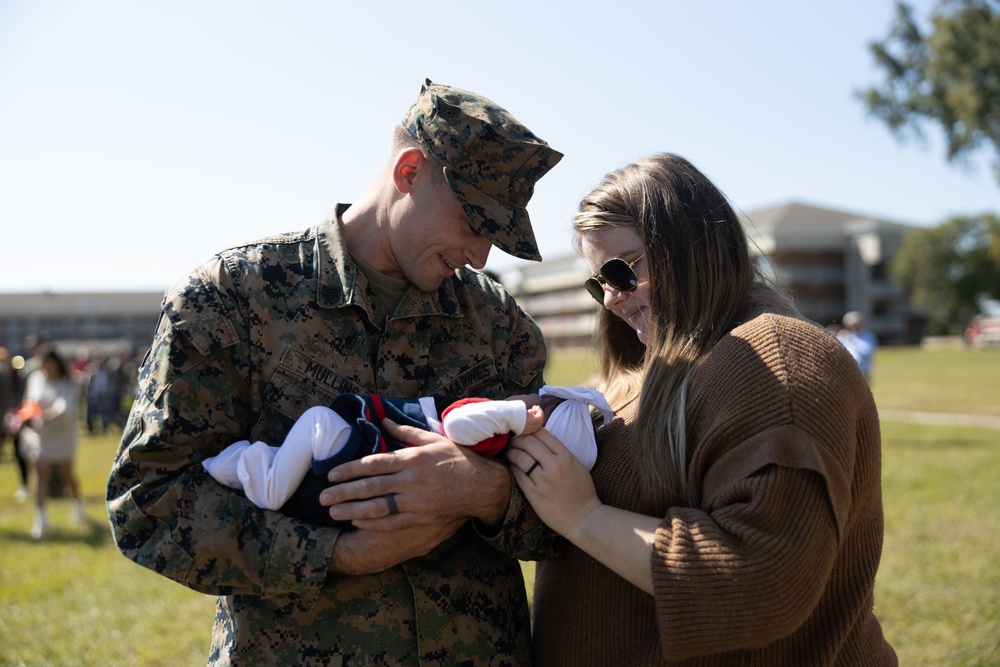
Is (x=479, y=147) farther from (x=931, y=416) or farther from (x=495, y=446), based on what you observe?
(x=931, y=416)

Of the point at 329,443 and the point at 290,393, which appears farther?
the point at 290,393

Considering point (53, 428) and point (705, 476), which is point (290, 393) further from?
point (53, 428)

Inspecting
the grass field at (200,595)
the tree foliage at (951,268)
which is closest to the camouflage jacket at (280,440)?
the grass field at (200,595)

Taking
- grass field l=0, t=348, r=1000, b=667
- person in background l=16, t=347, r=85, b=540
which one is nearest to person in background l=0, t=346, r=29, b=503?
grass field l=0, t=348, r=1000, b=667

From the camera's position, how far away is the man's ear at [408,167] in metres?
2.50

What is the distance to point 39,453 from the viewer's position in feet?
34.1

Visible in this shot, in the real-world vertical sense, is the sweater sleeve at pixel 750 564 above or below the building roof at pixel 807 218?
above

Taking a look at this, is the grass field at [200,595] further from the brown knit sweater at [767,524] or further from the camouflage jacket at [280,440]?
the brown knit sweater at [767,524]

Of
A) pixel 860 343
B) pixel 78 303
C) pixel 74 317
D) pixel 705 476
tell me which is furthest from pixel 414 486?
pixel 78 303

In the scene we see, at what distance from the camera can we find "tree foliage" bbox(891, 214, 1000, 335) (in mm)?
73438

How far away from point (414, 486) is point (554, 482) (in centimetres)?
39

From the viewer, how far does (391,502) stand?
2213 mm

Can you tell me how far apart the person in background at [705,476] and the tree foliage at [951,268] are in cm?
8037

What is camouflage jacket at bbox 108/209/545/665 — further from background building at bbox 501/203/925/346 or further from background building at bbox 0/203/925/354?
background building at bbox 501/203/925/346
